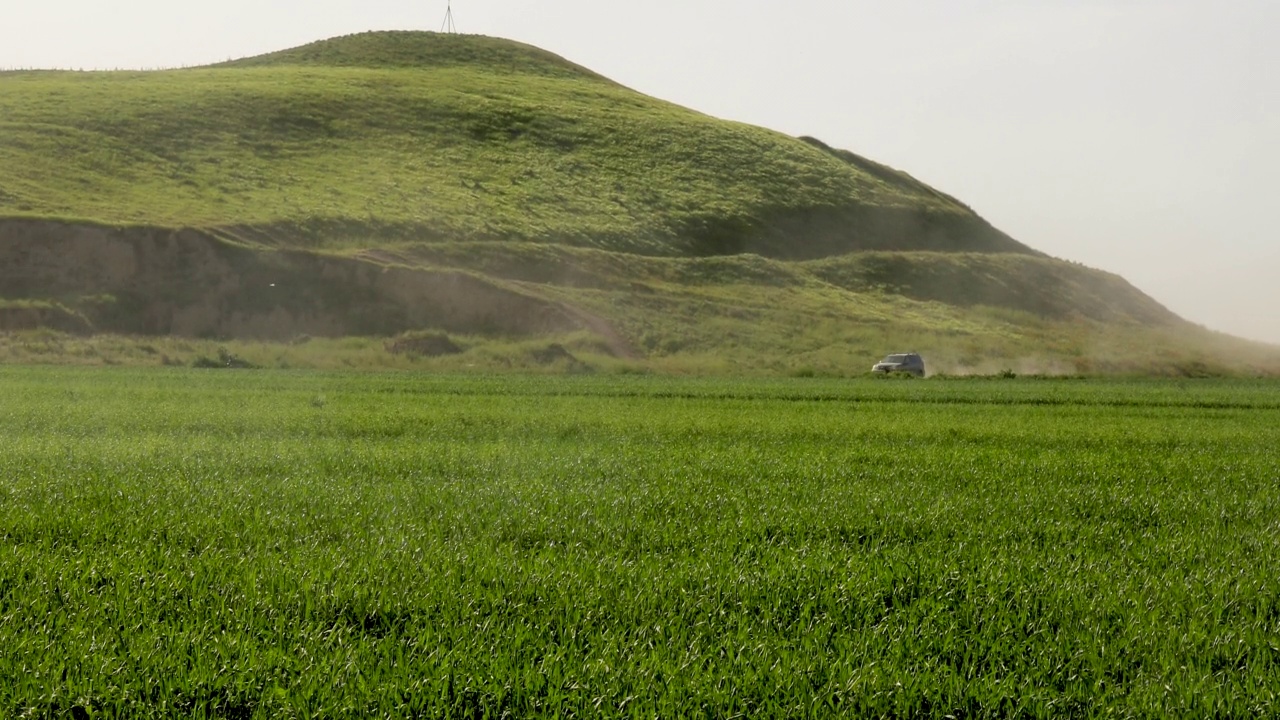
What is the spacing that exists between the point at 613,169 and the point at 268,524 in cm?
9102

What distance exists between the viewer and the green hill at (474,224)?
62594 millimetres

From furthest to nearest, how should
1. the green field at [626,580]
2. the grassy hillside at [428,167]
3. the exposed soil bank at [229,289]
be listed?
the grassy hillside at [428,167] < the exposed soil bank at [229,289] < the green field at [626,580]

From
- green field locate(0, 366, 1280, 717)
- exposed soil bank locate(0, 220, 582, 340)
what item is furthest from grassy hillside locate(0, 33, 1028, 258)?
green field locate(0, 366, 1280, 717)

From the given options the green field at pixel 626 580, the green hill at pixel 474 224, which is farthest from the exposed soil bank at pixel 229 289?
the green field at pixel 626 580

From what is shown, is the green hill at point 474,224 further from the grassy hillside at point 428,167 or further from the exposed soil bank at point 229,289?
Answer: the grassy hillside at point 428,167

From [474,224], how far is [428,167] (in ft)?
49.6

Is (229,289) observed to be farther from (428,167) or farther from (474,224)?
(428,167)

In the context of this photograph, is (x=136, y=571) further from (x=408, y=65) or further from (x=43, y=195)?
(x=408, y=65)

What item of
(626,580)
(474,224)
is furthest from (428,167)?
(626,580)

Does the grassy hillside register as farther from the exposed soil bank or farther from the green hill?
the exposed soil bank

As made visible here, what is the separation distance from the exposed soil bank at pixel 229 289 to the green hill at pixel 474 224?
129 mm

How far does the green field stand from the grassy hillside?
57532 millimetres

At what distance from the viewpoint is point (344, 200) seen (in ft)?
264

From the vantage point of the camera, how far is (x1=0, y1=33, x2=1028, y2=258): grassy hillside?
7631cm
